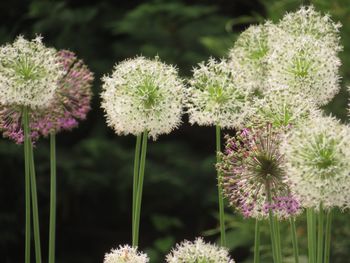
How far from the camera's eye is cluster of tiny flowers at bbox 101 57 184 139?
7.29 ft

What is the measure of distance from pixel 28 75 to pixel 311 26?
871 mm

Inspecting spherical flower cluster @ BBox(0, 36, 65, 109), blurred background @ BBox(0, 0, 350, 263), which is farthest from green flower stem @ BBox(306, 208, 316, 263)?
blurred background @ BBox(0, 0, 350, 263)

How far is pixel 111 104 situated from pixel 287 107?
53 cm

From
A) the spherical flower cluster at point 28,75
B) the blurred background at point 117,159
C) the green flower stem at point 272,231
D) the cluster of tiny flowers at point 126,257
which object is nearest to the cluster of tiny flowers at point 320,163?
the green flower stem at point 272,231

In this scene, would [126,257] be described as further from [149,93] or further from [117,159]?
[117,159]

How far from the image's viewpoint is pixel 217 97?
7.34ft

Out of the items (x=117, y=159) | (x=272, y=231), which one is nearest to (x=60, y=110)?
(x=272, y=231)

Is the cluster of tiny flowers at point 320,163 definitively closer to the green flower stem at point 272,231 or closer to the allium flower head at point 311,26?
the green flower stem at point 272,231

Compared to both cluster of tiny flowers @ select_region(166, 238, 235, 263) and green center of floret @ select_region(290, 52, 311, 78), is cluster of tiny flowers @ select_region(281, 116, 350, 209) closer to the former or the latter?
cluster of tiny flowers @ select_region(166, 238, 235, 263)

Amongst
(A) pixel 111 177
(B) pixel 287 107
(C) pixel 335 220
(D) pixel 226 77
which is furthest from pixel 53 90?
(A) pixel 111 177

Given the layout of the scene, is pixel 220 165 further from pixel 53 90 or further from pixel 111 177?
pixel 111 177

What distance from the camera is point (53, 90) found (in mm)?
2223

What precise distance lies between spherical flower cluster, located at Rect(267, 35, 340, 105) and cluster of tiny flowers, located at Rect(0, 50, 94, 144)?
606 mm

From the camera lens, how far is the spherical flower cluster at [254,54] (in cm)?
249
